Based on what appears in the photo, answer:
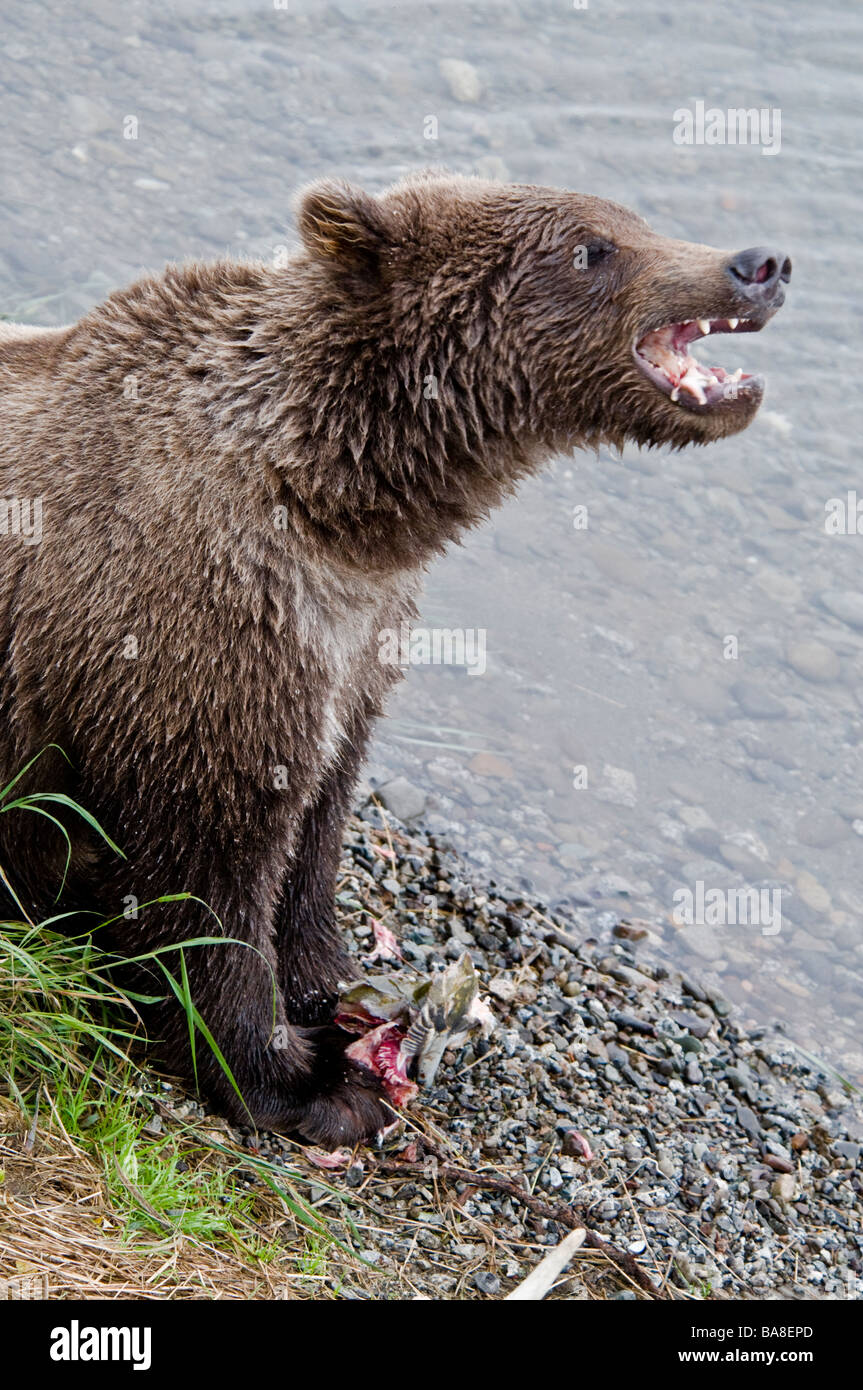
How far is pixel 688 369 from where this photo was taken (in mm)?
4223

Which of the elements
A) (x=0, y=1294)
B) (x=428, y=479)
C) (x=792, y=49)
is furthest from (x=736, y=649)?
(x=792, y=49)

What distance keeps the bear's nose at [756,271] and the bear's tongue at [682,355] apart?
0.11 metres

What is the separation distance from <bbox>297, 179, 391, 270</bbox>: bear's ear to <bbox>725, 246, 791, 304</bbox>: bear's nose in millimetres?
980

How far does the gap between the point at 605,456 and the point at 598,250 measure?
614 centimetres

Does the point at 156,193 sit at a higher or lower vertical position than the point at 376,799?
higher

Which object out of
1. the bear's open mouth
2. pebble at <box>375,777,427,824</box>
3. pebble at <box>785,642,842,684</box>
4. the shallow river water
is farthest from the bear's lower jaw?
pebble at <box>785,642,842,684</box>

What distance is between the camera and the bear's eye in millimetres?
4137

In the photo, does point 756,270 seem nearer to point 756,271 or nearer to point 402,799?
point 756,271

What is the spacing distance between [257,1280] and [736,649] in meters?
6.12

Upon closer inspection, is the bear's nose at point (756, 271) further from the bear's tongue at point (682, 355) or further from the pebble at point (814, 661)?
the pebble at point (814, 661)

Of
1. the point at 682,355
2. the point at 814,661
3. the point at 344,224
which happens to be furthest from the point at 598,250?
the point at 814,661

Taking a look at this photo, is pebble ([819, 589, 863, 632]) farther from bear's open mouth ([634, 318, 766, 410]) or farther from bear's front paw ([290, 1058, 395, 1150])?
bear's front paw ([290, 1058, 395, 1150])

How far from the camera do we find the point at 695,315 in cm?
410
